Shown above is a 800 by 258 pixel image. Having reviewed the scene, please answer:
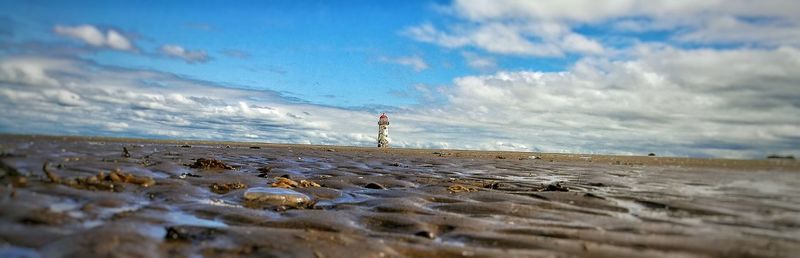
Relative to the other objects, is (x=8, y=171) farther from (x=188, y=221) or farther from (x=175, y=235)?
(x=175, y=235)

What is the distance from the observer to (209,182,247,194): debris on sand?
7834 mm

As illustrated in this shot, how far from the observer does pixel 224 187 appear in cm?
808

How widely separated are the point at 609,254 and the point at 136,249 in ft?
12.3

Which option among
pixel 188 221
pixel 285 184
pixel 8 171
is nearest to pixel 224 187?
pixel 285 184

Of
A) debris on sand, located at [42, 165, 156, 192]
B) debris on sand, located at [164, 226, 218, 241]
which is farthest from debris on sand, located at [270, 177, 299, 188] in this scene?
debris on sand, located at [164, 226, 218, 241]

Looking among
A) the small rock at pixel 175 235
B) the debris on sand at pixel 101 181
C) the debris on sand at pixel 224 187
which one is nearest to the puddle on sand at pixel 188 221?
the small rock at pixel 175 235

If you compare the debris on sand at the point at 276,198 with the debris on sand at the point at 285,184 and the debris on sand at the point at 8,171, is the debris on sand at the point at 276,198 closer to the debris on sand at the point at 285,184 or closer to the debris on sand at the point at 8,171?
the debris on sand at the point at 285,184

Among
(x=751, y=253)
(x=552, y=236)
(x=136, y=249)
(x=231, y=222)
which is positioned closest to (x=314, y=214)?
(x=231, y=222)

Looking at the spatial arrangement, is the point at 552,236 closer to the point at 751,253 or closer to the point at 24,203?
the point at 751,253

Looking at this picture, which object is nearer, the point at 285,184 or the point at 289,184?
the point at 285,184

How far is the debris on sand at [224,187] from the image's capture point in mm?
7834

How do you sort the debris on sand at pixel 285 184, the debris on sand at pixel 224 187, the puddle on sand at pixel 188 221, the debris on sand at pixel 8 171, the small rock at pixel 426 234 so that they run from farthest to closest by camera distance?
the debris on sand at pixel 285 184 < the debris on sand at pixel 224 187 < the debris on sand at pixel 8 171 < the puddle on sand at pixel 188 221 < the small rock at pixel 426 234

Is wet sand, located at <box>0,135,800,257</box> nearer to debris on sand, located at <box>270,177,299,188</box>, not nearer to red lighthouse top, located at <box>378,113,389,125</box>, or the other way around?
debris on sand, located at <box>270,177,299,188</box>

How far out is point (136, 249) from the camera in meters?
3.66
